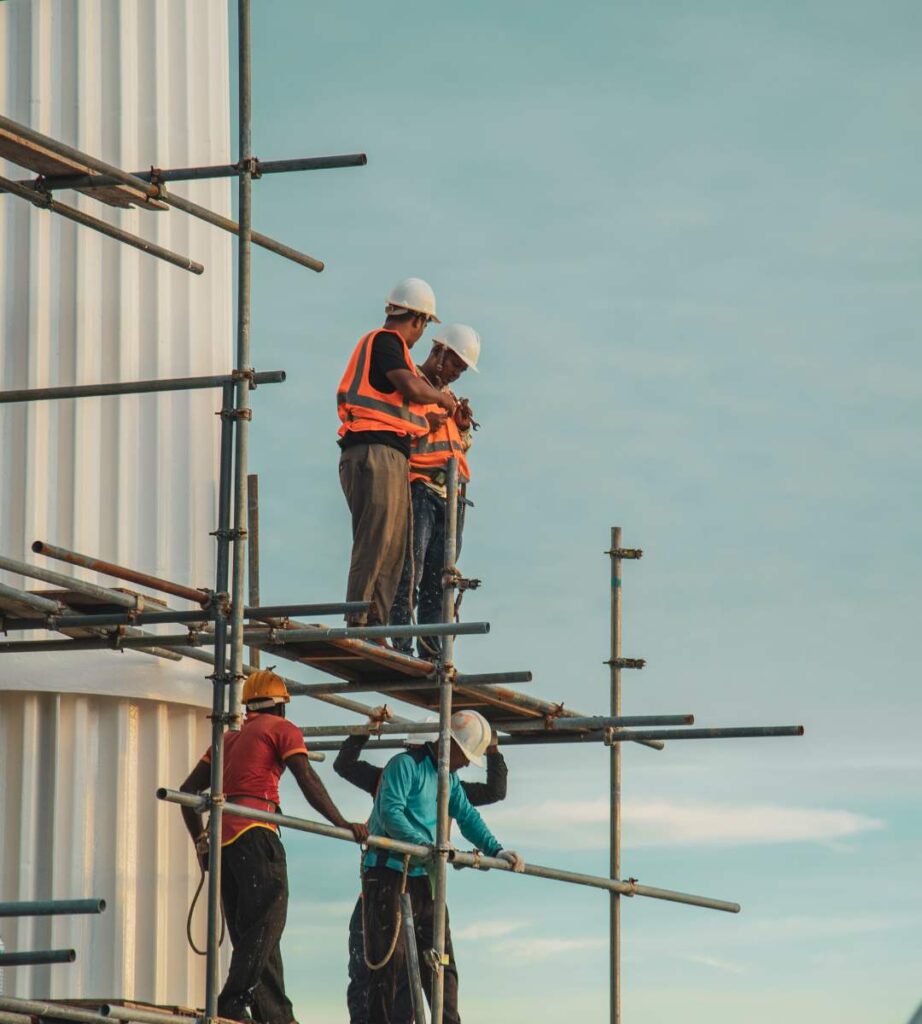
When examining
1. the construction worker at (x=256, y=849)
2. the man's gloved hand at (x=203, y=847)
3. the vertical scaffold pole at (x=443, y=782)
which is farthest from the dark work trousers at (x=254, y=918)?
the vertical scaffold pole at (x=443, y=782)

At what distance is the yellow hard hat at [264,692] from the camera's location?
13.6 meters

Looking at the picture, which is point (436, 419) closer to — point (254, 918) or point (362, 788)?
point (362, 788)

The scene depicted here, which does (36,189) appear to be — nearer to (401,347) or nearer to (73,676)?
(401,347)

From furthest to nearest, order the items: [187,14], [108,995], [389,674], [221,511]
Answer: [187,14], [108,995], [389,674], [221,511]

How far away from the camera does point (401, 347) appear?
1584 centimetres

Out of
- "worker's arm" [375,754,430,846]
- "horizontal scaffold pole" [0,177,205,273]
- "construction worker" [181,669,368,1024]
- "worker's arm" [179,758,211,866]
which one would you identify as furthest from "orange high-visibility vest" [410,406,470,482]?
"worker's arm" [179,758,211,866]

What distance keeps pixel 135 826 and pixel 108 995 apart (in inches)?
47.5

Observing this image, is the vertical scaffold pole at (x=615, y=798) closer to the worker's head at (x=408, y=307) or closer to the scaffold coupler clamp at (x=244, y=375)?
the worker's head at (x=408, y=307)

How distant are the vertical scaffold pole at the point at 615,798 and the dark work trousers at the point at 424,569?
5.13 feet

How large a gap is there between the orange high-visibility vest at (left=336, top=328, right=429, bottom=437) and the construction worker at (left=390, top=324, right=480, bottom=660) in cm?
36

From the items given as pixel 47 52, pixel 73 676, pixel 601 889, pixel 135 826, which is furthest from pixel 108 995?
pixel 47 52

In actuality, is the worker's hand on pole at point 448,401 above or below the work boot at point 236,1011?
above

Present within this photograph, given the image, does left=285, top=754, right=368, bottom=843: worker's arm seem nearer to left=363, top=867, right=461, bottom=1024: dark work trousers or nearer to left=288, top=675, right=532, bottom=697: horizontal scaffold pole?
left=363, top=867, right=461, bottom=1024: dark work trousers

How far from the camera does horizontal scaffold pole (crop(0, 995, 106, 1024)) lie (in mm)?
10734
